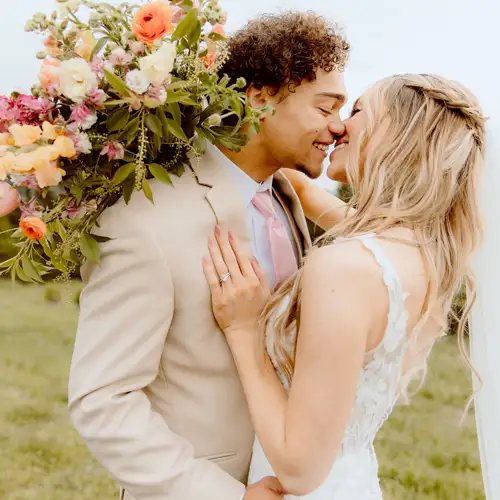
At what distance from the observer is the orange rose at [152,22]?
2.01 meters

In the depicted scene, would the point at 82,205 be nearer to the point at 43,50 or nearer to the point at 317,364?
the point at 43,50

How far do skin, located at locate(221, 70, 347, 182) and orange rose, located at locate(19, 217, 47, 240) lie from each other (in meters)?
0.81

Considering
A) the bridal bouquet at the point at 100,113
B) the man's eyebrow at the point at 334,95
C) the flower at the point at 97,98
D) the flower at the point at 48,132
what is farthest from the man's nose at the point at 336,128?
the flower at the point at 48,132

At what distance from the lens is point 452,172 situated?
2.25m

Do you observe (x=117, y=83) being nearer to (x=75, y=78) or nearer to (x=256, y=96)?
(x=75, y=78)

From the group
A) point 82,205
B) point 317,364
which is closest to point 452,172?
point 317,364

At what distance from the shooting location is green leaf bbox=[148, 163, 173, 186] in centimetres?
214

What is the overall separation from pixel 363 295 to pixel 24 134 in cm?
105

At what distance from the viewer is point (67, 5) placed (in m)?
2.10

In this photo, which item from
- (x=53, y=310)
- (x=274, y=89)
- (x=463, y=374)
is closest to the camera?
(x=274, y=89)

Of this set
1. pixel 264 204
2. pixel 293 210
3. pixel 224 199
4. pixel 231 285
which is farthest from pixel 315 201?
pixel 231 285

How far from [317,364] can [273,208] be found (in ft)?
3.09

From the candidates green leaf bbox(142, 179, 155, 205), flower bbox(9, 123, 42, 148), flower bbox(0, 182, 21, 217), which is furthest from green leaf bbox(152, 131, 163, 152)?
flower bbox(0, 182, 21, 217)

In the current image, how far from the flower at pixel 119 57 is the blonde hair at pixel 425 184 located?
0.82 meters
